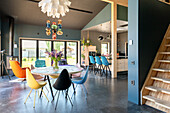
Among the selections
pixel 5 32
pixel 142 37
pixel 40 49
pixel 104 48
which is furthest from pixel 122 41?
pixel 5 32

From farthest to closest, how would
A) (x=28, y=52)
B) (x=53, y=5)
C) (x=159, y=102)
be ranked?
(x=28, y=52) < (x=53, y=5) < (x=159, y=102)

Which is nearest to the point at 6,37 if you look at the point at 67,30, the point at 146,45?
the point at 67,30

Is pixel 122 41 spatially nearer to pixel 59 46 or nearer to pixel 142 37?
pixel 59 46

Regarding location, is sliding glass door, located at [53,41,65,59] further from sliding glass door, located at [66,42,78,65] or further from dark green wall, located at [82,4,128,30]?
dark green wall, located at [82,4,128,30]

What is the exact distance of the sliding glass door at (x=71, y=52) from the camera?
1009 cm

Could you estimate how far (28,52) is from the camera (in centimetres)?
846

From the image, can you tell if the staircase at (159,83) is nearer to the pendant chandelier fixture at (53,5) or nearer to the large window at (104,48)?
the pendant chandelier fixture at (53,5)

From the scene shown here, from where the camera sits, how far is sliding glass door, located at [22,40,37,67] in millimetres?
8320

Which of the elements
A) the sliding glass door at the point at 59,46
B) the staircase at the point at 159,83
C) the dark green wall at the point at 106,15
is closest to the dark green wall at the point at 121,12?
the dark green wall at the point at 106,15

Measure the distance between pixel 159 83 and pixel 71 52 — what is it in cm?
789

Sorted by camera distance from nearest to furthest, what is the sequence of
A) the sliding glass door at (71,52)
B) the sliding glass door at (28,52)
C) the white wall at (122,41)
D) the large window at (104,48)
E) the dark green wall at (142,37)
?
the dark green wall at (142,37), the sliding glass door at (28,52), the sliding glass door at (71,52), the large window at (104,48), the white wall at (122,41)

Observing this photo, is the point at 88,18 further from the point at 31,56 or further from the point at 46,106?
the point at 46,106

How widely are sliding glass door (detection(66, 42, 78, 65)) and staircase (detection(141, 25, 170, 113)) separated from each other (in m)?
7.58

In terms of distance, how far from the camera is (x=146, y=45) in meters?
3.13
